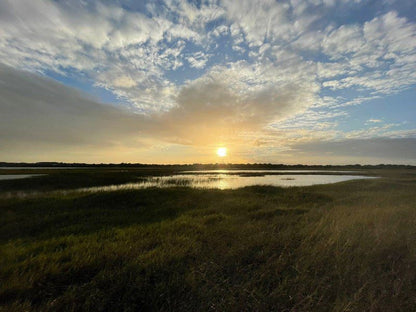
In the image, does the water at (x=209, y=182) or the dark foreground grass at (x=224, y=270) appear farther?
the water at (x=209, y=182)

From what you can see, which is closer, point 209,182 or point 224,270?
point 224,270

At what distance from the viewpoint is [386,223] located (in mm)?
7645

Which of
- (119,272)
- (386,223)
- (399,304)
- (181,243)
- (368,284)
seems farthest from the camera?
(386,223)

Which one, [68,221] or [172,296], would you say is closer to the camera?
[172,296]

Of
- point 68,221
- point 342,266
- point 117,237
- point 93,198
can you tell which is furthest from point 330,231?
point 93,198

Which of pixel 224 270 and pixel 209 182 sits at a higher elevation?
pixel 209 182

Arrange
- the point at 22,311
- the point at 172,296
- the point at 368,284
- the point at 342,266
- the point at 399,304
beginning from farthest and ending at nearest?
1. the point at 342,266
2. the point at 368,284
3. the point at 172,296
4. the point at 399,304
5. the point at 22,311

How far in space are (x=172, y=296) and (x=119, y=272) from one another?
4.79 ft

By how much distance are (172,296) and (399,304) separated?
4.00m

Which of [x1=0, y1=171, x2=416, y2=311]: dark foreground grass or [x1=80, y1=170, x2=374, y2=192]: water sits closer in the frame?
[x1=0, y1=171, x2=416, y2=311]: dark foreground grass

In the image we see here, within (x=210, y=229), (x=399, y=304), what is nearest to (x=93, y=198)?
(x=210, y=229)

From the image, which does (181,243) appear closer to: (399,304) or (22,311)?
(22,311)

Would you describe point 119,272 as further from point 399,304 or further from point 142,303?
point 399,304

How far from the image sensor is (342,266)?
4582 mm
